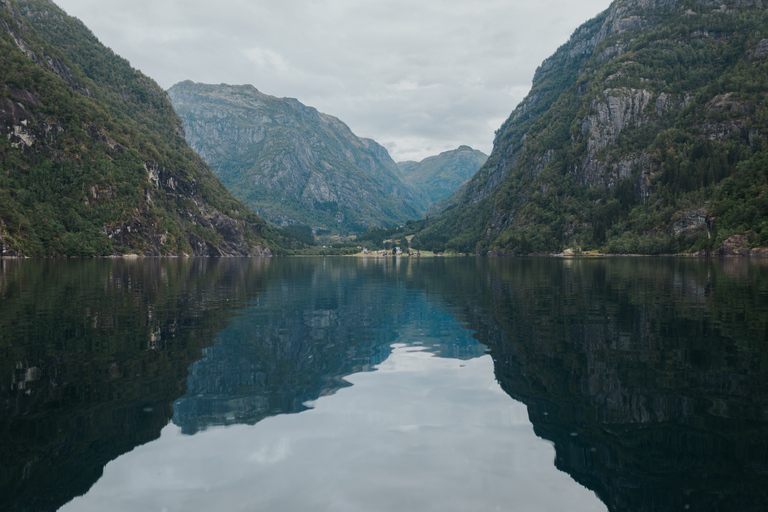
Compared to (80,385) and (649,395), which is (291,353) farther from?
(649,395)

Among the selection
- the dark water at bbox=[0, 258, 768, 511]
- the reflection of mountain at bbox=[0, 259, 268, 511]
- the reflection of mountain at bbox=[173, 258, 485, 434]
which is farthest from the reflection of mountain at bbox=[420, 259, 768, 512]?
the reflection of mountain at bbox=[0, 259, 268, 511]

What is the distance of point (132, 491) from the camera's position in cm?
977

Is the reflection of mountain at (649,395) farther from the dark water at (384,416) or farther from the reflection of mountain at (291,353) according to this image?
the reflection of mountain at (291,353)

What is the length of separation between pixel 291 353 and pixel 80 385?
29.7 ft

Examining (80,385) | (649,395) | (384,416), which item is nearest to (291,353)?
(80,385)

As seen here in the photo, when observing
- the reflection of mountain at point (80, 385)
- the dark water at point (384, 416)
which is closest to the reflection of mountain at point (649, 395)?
the dark water at point (384, 416)

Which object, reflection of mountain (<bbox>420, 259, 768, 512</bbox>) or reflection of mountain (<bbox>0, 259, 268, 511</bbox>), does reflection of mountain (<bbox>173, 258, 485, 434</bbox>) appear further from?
reflection of mountain (<bbox>420, 259, 768, 512</bbox>)

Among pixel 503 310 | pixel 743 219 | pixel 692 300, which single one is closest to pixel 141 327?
pixel 503 310

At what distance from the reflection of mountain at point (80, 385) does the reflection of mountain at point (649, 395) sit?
12.0 metres

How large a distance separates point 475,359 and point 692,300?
92.7 feet

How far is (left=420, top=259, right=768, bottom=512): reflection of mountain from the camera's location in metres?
9.91

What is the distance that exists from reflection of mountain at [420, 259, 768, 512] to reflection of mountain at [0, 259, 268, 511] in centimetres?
1197

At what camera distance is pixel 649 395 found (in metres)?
15.0

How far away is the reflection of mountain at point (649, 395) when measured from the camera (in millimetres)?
9914
